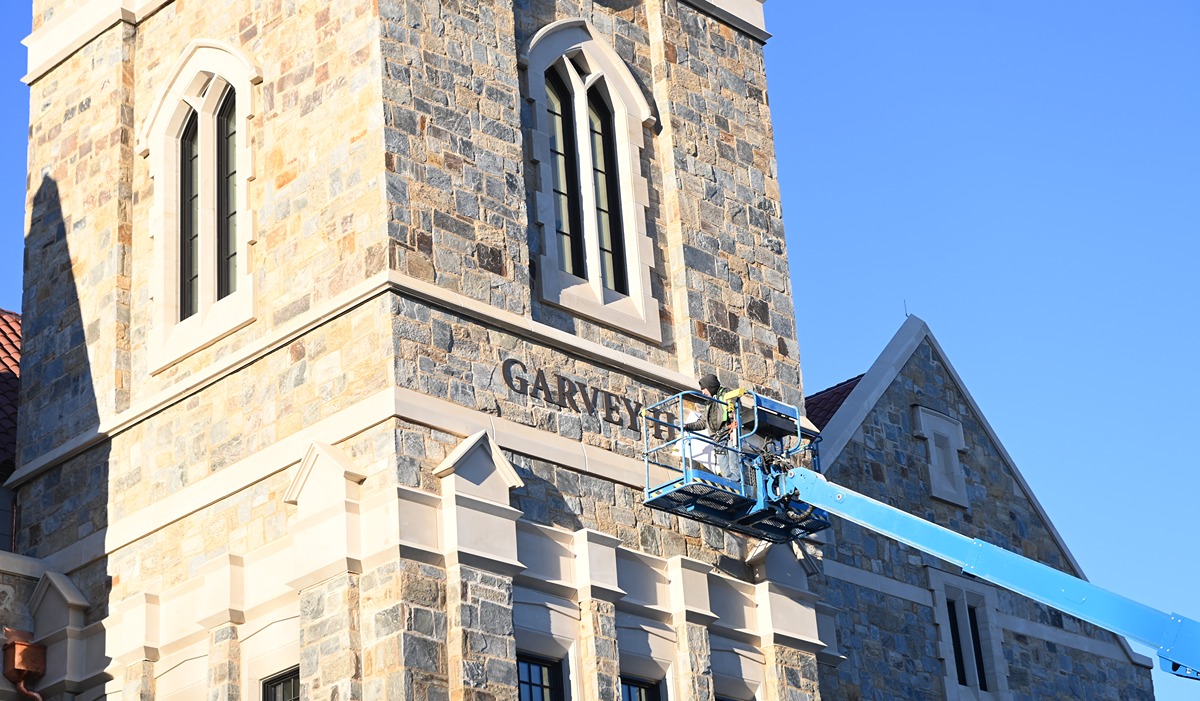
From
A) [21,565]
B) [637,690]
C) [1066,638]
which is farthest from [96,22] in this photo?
[1066,638]

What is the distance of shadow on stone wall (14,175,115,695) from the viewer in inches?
950

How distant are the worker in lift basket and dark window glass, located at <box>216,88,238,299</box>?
5456mm

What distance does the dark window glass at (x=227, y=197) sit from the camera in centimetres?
2431

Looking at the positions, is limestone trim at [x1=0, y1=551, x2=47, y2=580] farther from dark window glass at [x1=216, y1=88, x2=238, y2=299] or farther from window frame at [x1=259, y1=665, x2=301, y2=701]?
window frame at [x1=259, y1=665, x2=301, y2=701]

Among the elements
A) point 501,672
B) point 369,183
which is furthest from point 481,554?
point 369,183

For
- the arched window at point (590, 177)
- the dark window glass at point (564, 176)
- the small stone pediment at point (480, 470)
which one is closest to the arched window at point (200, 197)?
the arched window at point (590, 177)

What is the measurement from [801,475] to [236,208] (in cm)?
722

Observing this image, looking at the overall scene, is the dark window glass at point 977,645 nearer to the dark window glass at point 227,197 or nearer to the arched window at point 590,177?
→ the arched window at point 590,177

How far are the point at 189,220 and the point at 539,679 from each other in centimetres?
736

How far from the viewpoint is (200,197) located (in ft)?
80.9

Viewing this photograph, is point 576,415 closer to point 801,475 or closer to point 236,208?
point 801,475

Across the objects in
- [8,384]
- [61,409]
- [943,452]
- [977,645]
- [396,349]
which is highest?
[8,384]

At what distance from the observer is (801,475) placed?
24266 mm

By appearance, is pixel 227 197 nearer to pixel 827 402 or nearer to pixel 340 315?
pixel 340 315
